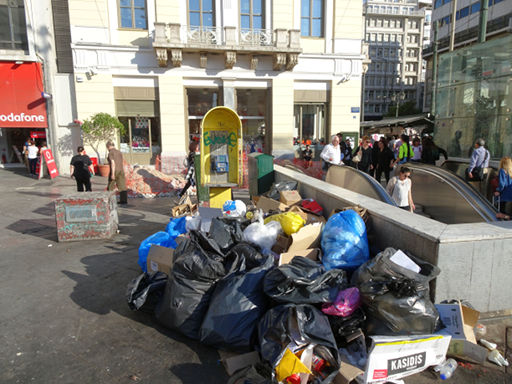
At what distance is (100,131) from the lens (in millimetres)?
14055

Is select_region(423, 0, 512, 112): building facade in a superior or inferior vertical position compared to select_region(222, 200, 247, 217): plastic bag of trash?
superior

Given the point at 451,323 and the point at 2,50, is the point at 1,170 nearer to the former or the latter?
the point at 2,50

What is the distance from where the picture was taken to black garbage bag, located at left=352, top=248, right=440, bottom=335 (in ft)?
8.55

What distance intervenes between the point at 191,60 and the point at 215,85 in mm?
1444

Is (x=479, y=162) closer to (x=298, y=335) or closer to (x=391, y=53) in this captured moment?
(x=298, y=335)

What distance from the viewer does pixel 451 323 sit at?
2764mm

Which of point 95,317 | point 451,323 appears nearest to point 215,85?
point 95,317

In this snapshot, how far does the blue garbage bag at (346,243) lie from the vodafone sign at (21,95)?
15408mm

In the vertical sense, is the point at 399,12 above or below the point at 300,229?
above

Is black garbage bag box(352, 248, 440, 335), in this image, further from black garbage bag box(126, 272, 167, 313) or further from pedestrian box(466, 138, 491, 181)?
pedestrian box(466, 138, 491, 181)

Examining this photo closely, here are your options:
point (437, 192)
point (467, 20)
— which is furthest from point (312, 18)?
point (467, 20)

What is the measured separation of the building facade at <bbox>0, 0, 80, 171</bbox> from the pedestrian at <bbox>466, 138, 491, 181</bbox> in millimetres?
14551

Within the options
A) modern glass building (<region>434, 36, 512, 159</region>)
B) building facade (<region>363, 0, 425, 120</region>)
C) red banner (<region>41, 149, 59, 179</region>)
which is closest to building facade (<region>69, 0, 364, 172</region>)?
red banner (<region>41, 149, 59, 179</region>)

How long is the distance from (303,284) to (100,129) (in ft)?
44.2
